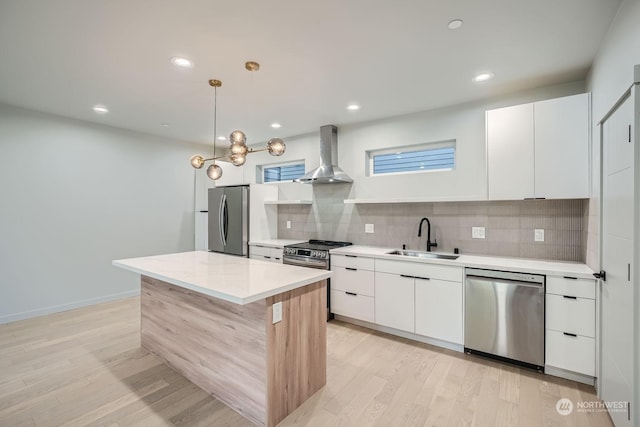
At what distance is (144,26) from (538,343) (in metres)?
3.92

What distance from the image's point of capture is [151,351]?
2.90m

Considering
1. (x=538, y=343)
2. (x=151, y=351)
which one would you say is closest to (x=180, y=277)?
(x=151, y=351)

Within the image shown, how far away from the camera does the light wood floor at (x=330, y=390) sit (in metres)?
2.00

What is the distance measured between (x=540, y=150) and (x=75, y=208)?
18.7 feet

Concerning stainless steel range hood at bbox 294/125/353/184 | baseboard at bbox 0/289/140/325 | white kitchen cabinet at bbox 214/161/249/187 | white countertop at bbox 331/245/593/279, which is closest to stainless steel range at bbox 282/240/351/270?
white countertop at bbox 331/245/593/279

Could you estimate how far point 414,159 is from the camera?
12.7 ft

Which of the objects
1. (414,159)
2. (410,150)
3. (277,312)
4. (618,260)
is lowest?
(277,312)

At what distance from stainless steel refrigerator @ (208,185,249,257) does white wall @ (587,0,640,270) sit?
13.5 feet

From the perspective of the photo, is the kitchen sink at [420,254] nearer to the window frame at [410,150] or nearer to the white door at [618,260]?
the window frame at [410,150]

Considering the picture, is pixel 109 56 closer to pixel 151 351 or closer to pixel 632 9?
pixel 151 351

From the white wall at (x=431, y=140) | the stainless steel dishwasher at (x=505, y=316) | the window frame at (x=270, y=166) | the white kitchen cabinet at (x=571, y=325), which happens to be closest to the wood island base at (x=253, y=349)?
the stainless steel dishwasher at (x=505, y=316)

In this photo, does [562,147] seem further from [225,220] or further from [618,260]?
[225,220]

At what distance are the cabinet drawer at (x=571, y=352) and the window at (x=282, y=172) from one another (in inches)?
152

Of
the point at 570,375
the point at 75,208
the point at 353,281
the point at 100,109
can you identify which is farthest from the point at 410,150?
the point at 75,208
